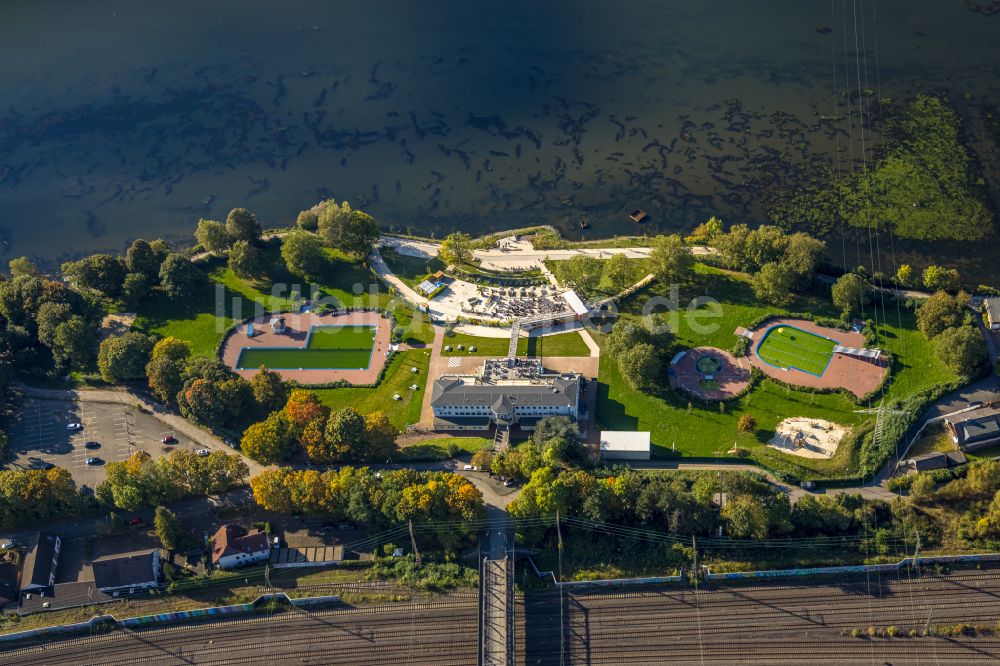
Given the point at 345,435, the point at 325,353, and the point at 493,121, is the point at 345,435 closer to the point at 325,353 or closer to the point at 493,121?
the point at 325,353

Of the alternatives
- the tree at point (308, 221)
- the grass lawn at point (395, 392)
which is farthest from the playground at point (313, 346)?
the tree at point (308, 221)

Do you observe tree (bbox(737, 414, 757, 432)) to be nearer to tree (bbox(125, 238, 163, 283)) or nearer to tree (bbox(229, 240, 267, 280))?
tree (bbox(229, 240, 267, 280))

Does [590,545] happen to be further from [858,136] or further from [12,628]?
[858,136]

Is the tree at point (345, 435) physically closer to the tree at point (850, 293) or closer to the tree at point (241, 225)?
the tree at point (241, 225)

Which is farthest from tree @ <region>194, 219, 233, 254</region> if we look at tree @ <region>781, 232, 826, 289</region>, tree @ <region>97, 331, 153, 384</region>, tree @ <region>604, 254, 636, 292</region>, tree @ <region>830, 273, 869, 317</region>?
tree @ <region>830, 273, 869, 317</region>

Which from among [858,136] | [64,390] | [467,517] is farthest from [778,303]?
[64,390]

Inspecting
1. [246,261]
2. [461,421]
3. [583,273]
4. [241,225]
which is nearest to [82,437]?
[246,261]
